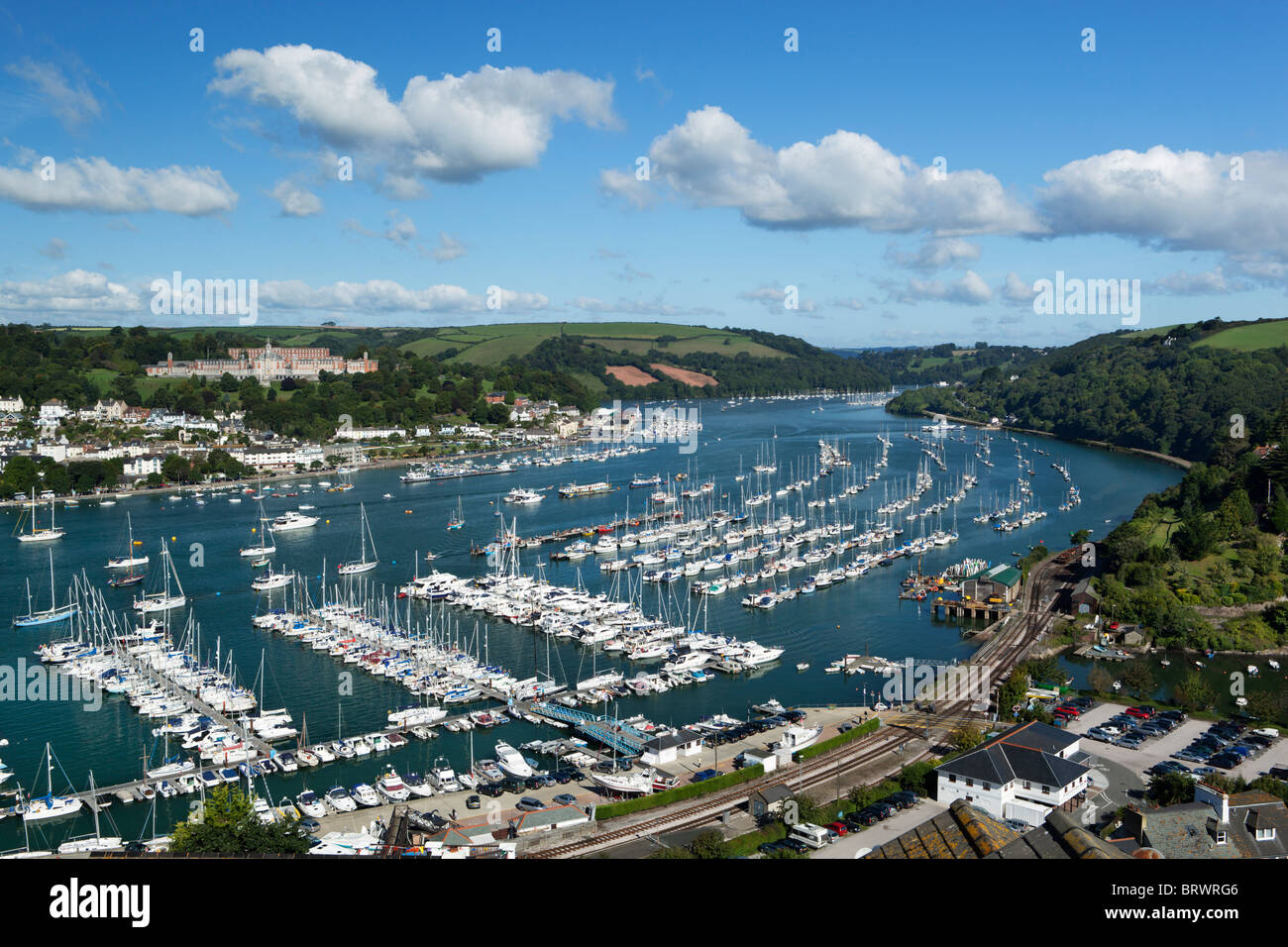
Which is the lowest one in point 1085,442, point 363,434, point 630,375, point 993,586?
point 993,586

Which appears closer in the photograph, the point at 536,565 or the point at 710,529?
the point at 536,565

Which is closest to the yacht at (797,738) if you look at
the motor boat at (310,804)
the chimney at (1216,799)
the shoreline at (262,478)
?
the chimney at (1216,799)

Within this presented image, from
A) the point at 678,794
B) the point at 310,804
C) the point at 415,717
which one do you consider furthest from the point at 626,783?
the point at 415,717

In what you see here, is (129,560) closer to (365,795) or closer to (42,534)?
(42,534)

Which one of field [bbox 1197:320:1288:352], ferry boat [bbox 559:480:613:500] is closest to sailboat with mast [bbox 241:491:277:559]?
ferry boat [bbox 559:480:613:500]
